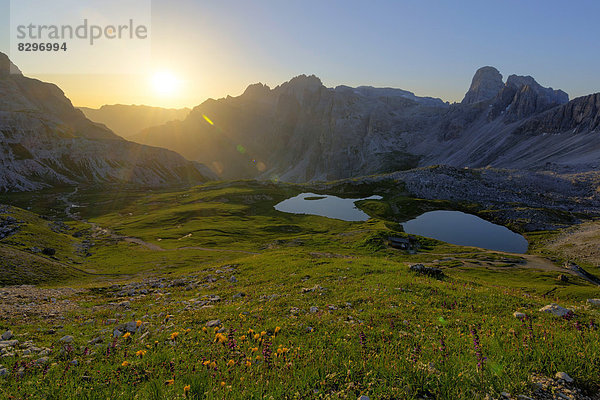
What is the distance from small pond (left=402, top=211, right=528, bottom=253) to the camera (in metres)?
86.6

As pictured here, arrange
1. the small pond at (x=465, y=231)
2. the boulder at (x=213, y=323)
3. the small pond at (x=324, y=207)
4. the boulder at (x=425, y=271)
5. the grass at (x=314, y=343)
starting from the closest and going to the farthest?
the grass at (x=314, y=343) < the boulder at (x=213, y=323) < the boulder at (x=425, y=271) < the small pond at (x=465, y=231) < the small pond at (x=324, y=207)

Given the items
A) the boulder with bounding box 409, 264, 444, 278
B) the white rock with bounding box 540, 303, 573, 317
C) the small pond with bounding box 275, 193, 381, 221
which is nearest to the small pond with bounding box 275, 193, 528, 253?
the small pond with bounding box 275, 193, 381, 221

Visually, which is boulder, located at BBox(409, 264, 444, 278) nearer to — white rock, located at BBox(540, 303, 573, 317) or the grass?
the grass

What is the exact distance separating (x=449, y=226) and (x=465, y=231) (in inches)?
209

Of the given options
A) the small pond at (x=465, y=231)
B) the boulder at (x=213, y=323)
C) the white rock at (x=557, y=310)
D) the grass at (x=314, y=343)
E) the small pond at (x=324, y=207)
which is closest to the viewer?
the grass at (x=314, y=343)

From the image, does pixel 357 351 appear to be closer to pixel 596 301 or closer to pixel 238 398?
pixel 238 398

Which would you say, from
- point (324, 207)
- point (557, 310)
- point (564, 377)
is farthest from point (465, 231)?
point (564, 377)

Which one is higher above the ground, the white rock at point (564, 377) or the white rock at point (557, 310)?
the white rock at point (564, 377)

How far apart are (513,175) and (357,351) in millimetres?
184955

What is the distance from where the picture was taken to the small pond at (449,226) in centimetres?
8756

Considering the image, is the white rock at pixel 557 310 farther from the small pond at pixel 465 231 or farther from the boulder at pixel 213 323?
the small pond at pixel 465 231

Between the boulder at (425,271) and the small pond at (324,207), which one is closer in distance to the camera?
the boulder at (425,271)

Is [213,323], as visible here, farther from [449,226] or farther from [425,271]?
[449,226]

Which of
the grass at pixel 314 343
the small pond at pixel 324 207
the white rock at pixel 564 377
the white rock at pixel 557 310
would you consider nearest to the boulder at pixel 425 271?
the grass at pixel 314 343
